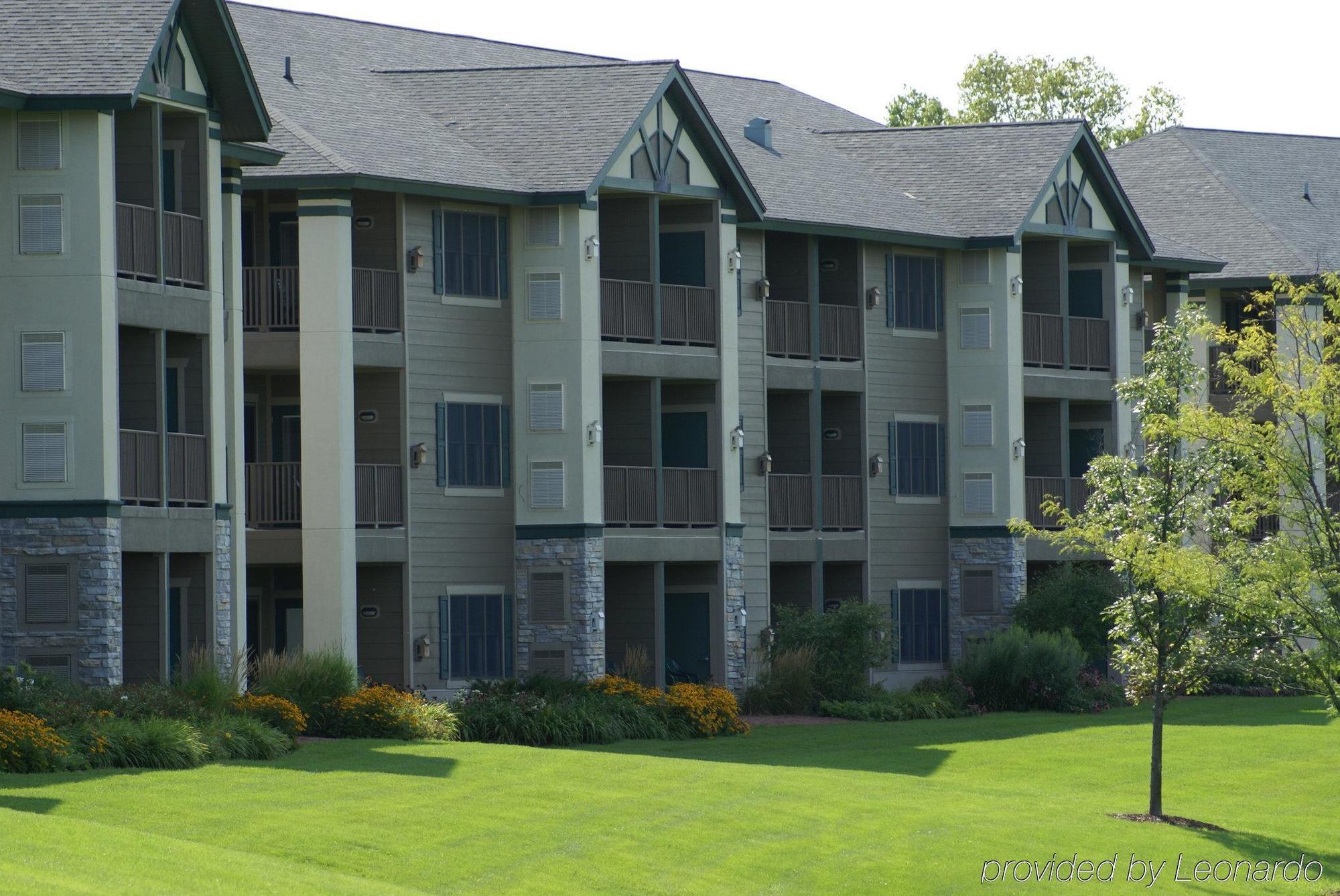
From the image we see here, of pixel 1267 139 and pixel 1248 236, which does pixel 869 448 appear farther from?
pixel 1267 139

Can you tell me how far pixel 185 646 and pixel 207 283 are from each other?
17.0 feet

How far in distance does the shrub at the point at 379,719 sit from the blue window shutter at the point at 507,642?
648 cm

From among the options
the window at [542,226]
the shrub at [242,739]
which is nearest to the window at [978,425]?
the window at [542,226]

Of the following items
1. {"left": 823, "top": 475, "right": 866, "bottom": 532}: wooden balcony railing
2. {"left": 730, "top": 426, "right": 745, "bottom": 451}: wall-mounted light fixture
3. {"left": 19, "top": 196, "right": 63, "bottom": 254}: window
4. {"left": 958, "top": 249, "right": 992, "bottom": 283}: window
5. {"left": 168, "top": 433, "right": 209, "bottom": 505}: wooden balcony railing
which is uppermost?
{"left": 958, "top": 249, "right": 992, "bottom": 283}: window

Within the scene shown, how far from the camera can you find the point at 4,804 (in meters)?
20.4

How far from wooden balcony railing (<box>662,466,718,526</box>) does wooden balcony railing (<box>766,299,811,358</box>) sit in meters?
3.71

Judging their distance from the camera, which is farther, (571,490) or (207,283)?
(571,490)

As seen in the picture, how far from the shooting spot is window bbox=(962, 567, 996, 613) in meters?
44.1

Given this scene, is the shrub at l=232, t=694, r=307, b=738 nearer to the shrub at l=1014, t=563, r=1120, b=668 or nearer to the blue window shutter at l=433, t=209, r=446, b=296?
the blue window shutter at l=433, t=209, r=446, b=296

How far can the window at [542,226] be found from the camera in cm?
3669

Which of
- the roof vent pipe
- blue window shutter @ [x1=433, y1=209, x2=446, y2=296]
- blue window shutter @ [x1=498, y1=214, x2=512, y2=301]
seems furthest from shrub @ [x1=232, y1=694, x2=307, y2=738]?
the roof vent pipe

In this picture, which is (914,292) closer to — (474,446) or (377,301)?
(474,446)

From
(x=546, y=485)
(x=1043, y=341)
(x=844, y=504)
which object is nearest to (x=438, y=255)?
(x=546, y=485)

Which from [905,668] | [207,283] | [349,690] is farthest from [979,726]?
[207,283]
